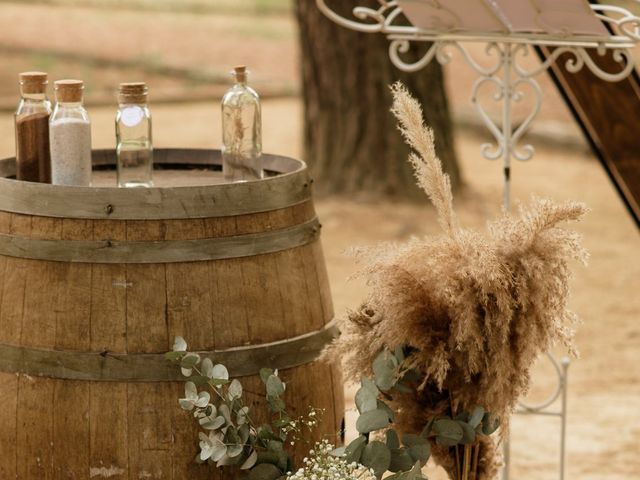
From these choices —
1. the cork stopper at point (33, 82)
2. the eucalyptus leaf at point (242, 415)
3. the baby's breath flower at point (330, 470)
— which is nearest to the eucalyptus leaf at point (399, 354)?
the baby's breath flower at point (330, 470)

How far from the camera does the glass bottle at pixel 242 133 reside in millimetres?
2955

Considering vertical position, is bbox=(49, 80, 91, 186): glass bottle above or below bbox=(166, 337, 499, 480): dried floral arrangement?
above

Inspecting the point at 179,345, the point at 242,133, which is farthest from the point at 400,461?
the point at 242,133

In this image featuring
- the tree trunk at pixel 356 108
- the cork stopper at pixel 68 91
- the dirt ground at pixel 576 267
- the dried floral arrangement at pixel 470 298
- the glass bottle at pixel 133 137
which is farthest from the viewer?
the tree trunk at pixel 356 108

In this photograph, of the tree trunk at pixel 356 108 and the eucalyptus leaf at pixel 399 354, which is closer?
the eucalyptus leaf at pixel 399 354

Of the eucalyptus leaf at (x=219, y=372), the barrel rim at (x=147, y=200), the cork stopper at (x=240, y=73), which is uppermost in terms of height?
the cork stopper at (x=240, y=73)

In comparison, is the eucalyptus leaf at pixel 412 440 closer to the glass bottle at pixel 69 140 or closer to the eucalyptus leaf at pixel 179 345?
the eucalyptus leaf at pixel 179 345

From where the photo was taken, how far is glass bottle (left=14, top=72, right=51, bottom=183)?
2873 millimetres

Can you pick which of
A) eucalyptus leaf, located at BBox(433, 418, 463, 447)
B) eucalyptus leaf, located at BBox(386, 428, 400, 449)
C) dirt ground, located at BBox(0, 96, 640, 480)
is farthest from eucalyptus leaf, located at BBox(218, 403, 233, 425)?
dirt ground, located at BBox(0, 96, 640, 480)

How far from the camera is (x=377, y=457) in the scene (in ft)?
8.43

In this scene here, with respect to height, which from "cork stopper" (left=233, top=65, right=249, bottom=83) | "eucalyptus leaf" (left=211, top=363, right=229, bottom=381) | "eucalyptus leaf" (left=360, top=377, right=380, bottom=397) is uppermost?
"cork stopper" (left=233, top=65, right=249, bottom=83)

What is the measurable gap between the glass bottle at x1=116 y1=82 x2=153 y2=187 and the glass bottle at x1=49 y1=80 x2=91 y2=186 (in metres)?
0.09

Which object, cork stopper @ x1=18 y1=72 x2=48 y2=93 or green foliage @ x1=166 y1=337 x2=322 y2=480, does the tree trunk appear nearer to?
cork stopper @ x1=18 y1=72 x2=48 y2=93

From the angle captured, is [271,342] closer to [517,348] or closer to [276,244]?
[276,244]
